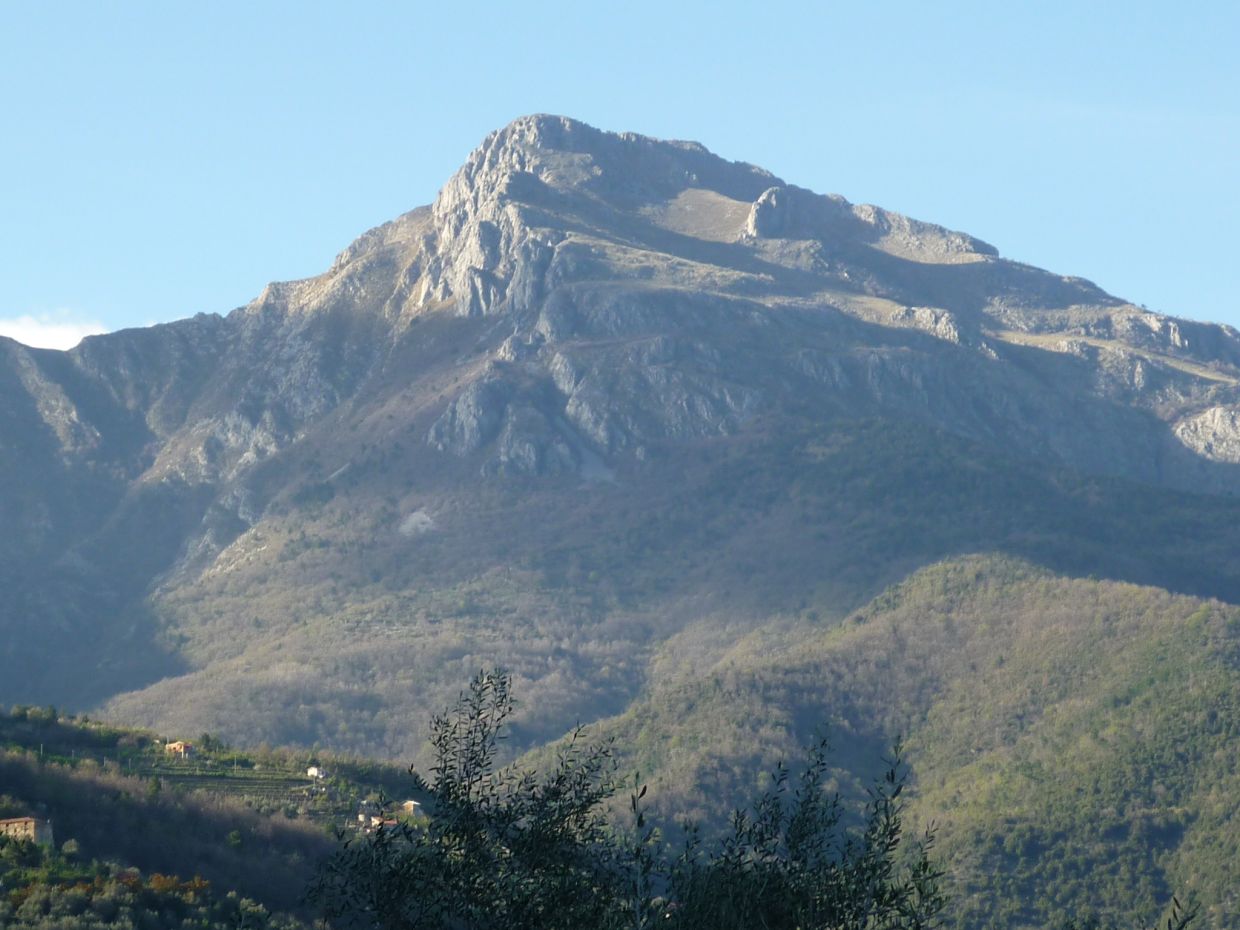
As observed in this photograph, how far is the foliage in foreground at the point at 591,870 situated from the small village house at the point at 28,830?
104 ft

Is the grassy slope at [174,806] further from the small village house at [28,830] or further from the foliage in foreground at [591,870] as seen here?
the foliage in foreground at [591,870]

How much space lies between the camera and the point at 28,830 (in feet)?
213

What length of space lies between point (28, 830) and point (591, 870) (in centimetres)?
3582

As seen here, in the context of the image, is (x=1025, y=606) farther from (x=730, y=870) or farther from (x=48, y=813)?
(x=730, y=870)

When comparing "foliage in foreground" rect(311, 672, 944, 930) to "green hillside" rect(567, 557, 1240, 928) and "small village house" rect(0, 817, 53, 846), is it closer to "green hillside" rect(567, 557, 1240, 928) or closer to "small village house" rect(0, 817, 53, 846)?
"small village house" rect(0, 817, 53, 846)

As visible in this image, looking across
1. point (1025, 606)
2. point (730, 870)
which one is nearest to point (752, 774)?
Answer: point (1025, 606)

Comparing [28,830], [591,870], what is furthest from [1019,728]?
[591,870]

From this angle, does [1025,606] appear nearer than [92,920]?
No

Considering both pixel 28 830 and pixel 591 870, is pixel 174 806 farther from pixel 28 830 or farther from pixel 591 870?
pixel 591 870

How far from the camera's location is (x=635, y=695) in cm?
19875

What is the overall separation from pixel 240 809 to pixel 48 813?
33.5ft

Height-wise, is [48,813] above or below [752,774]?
above

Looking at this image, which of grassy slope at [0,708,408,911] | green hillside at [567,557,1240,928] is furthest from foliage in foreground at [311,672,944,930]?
green hillside at [567,557,1240,928]

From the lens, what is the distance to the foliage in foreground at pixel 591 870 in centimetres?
3341
